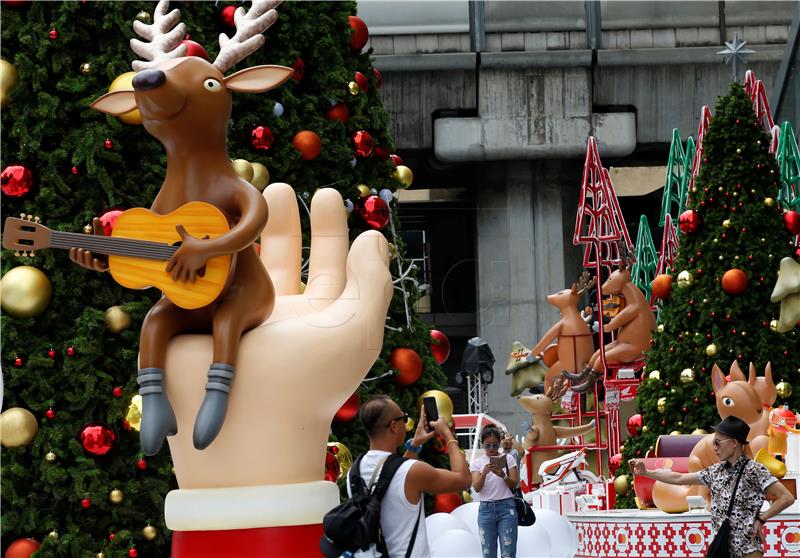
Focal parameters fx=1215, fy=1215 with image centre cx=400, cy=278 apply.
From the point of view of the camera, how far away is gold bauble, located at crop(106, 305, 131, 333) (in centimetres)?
606

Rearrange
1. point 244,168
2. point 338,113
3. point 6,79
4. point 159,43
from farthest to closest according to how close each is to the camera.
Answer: point 338,113 < point 244,168 < point 6,79 < point 159,43

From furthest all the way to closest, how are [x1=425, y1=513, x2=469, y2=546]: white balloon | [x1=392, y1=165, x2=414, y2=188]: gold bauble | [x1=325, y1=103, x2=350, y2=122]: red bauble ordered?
[x1=392, y1=165, x2=414, y2=188]: gold bauble, [x1=325, y1=103, x2=350, y2=122]: red bauble, [x1=425, y1=513, x2=469, y2=546]: white balloon

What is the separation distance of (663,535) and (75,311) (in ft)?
13.8

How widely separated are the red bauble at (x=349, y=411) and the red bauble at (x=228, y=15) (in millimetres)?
2131

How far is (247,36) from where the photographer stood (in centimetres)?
504

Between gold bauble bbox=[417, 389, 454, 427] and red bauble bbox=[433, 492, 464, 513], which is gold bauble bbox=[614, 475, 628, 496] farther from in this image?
gold bauble bbox=[417, 389, 454, 427]

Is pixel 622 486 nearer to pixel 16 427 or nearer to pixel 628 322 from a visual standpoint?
pixel 628 322

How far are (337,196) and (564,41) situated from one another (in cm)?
1523

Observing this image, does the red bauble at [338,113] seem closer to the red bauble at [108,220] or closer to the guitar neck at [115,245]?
the red bauble at [108,220]

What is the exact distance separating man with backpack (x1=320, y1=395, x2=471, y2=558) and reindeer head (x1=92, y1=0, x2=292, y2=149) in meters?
1.31

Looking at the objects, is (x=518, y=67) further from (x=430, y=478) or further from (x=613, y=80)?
(x=430, y=478)

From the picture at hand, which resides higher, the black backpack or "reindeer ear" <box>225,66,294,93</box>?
"reindeer ear" <box>225,66,294,93</box>

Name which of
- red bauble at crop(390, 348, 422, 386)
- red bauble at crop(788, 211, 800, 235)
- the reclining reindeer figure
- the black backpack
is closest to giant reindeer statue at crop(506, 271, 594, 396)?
red bauble at crop(788, 211, 800, 235)

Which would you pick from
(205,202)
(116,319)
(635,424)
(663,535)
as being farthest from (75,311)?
(635,424)
